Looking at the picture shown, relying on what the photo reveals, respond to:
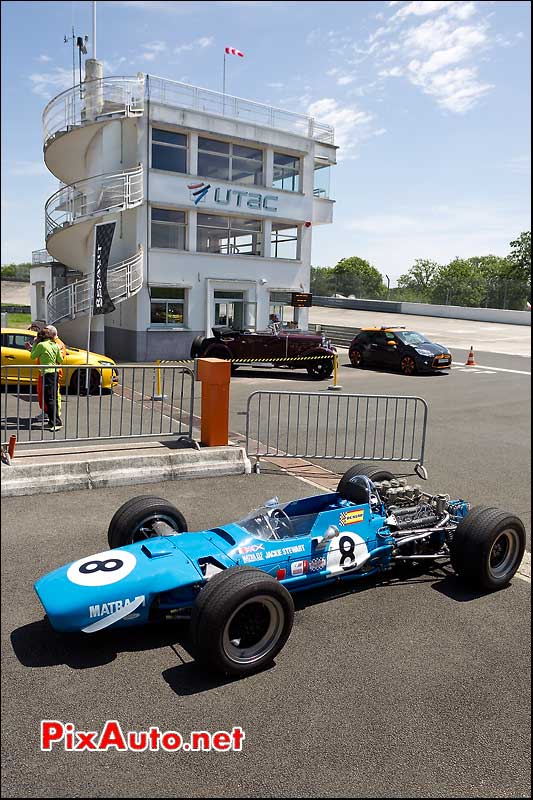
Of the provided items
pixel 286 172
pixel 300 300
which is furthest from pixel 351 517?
pixel 286 172

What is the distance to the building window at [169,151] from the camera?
71.7 feet

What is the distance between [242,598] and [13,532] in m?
2.28

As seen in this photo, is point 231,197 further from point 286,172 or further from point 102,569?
point 102,569

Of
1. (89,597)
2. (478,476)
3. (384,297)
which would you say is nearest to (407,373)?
(478,476)

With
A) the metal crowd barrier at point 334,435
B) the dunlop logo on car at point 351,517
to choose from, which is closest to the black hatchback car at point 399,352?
the metal crowd barrier at point 334,435

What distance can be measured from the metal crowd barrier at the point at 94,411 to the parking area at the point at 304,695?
2506 mm

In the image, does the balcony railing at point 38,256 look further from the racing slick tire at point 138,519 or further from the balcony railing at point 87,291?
the balcony railing at point 87,291

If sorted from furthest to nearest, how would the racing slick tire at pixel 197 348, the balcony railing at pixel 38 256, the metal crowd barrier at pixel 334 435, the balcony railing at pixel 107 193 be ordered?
the racing slick tire at pixel 197 348
the balcony railing at pixel 107 193
the metal crowd barrier at pixel 334 435
the balcony railing at pixel 38 256

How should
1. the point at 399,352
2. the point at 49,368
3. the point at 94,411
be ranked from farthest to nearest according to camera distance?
1. the point at 399,352
2. the point at 94,411
3. the point at 49,368

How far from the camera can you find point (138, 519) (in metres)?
4.43

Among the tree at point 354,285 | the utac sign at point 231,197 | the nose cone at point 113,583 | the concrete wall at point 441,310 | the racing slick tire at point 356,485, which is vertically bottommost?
the nose cone at point 113,583

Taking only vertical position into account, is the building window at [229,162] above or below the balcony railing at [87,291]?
above

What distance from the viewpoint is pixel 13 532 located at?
1.49 metres

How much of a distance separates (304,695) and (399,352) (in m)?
18.0
